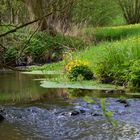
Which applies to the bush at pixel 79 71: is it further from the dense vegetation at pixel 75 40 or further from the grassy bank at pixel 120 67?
the grassy bank at pixel 120 67

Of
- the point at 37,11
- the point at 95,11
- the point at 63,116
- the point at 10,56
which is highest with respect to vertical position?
the point at 95,11

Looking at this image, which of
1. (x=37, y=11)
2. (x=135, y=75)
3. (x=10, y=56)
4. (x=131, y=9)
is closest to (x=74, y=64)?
(x=135, y=75)

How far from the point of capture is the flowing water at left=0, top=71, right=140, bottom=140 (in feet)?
22.8

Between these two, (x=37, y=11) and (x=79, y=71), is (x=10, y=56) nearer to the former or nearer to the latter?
(x=79, y=71)

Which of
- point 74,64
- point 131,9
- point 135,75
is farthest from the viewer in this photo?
point 131,9

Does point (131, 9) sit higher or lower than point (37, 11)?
higher

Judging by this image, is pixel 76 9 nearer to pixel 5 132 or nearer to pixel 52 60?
pixel 52 60

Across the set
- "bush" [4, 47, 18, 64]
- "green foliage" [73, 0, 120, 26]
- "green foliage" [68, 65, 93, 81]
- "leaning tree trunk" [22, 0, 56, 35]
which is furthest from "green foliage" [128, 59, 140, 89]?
"green foliage" [73, 0, 120, 26]

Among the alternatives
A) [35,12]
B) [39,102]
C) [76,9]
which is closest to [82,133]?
[39,102]

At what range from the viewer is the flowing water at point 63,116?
6.96m

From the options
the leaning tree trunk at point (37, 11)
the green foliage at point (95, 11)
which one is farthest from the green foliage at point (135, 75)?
the green foliage at point (95, 11)

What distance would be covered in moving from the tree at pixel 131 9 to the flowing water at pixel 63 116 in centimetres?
3267

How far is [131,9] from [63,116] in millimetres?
36162

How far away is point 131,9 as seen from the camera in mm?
43281
